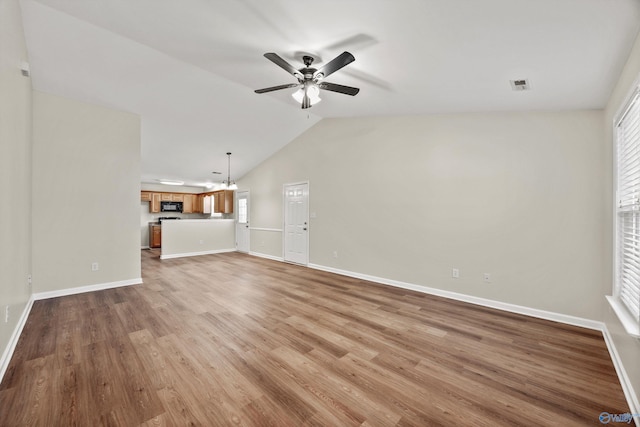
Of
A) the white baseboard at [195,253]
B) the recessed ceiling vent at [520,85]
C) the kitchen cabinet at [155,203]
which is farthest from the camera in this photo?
the kitchen cabinet at [155,203]

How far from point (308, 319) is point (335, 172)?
312 cm

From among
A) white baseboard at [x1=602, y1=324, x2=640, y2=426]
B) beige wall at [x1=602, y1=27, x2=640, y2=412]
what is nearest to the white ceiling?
beige wall at [x1=602, y1=27, x2=640, y2=412]

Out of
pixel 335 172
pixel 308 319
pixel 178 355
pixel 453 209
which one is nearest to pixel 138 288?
pixel 178 355

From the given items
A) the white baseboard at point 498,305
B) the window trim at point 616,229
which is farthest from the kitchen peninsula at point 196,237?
the window trim at point 616,229

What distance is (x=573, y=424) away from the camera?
62.7 inches

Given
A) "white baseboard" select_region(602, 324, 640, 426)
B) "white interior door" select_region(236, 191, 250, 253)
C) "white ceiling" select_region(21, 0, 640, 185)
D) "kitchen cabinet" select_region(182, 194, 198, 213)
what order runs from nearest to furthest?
"white baseboard" select_region(602, 324, 640, 426), "white ceiling" select_region(21, 0, 640, 185), "white interior door" select_region(236, 191, 250, 253), "kitchen cabinet" select_region(182, 194, 198, 213)

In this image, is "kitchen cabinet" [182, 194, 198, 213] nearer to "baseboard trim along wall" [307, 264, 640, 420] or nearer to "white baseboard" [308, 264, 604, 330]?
"baseboard trim along wall" [307, 264, 640, 420]

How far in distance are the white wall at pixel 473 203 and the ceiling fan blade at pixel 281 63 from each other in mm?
2382

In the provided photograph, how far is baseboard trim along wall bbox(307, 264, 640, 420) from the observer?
1.81 m

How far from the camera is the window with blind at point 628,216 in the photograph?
184 cm

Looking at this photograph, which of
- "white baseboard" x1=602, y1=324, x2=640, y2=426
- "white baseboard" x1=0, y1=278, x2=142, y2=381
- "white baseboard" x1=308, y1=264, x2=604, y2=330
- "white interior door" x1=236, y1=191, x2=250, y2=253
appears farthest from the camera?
"white interior door" x1=236, y1=191, x2=250, y2=253

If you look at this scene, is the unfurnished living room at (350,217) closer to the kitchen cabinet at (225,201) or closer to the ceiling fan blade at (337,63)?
the ceiling fan blade at (337,63)

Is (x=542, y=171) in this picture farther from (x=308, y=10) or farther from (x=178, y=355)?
(x=178, y=355)

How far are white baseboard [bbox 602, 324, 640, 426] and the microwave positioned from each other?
36.4 ft
